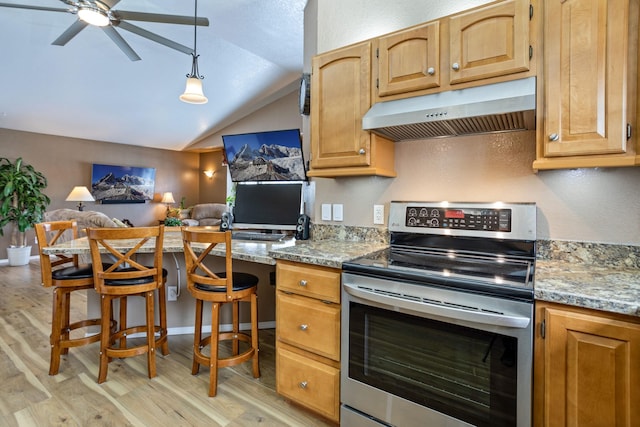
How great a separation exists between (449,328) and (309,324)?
69 cm

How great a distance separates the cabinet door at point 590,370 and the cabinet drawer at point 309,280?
2.77 feet

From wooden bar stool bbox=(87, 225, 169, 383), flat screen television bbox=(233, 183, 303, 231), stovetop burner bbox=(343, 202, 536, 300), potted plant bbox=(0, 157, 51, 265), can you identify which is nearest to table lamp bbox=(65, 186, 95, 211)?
potted plant bbox=(0, 157, 51, 265)

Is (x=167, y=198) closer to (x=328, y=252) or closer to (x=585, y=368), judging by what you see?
(x=328, y=252)

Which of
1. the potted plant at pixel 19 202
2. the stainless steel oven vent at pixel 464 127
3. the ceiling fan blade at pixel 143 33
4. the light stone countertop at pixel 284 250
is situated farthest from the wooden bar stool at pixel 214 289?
the potted plant at pixel 19 202

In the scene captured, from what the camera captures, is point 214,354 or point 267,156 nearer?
point 214,354

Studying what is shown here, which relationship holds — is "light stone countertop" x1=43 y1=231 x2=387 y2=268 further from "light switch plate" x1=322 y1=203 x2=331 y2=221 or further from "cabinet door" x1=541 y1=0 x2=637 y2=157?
"cabinet door" x1=541 y1=0 x2=637 y2=157

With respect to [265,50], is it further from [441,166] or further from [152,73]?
[441,166]

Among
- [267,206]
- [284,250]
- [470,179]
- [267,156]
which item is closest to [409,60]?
[470,179]

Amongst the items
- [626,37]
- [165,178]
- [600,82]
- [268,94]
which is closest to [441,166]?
[600,82]

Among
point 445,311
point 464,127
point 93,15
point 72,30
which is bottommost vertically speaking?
point 445,311

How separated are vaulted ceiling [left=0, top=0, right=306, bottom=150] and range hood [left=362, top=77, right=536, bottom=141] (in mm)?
2107

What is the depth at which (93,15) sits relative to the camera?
8.29 feet

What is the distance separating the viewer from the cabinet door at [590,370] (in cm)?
103

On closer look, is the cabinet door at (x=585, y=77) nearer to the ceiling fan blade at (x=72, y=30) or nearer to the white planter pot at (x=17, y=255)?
the ceiling fan blade at (x=72, y=30)
